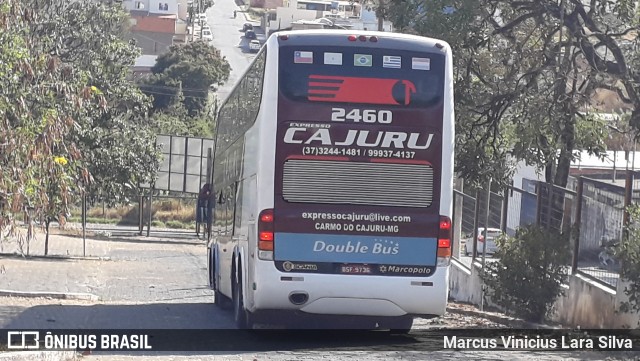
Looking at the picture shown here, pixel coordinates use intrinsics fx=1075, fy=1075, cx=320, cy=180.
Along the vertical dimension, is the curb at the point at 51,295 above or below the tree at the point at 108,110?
below

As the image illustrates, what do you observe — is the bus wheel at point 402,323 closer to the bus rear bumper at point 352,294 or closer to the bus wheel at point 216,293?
the bus rear bumper at point 352,294

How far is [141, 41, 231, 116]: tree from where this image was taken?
76.9m

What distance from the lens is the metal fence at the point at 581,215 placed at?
16.2m

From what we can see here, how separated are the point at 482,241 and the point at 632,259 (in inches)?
359

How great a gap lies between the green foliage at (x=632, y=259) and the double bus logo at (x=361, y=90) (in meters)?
3.33

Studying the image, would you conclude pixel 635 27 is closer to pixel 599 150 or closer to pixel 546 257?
pixel 599 150

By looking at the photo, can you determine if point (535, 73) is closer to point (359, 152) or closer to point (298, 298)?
point (359, 152)

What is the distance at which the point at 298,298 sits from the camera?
13469mm

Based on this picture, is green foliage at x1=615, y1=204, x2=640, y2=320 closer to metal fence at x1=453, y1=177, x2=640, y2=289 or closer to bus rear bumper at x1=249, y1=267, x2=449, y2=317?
metal fence at x1=453, y1=177, x2=640, y2=289

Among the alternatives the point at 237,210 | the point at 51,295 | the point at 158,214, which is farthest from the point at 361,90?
the point at 158,214

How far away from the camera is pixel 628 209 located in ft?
45.8

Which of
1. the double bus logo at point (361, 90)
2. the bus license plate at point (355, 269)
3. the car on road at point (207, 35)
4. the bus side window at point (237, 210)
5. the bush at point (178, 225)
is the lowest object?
the bush at point (178, 225)

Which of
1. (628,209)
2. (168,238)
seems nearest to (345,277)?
(628,209)

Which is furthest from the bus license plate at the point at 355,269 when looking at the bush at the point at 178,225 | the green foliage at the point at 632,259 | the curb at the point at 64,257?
the bush at the point at 178,225
